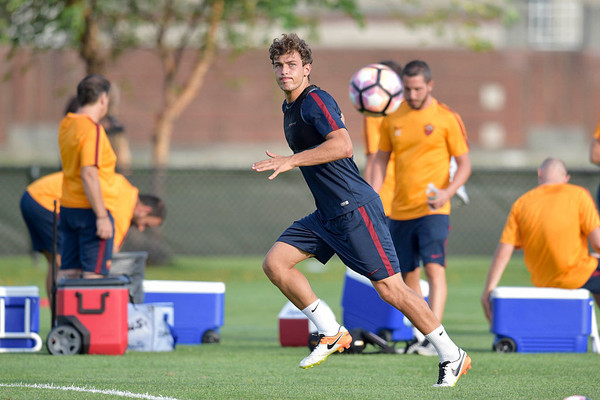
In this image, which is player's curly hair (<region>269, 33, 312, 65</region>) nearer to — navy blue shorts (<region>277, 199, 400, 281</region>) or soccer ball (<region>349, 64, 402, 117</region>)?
navy blue shorts (<region>277, 199, 400, 281</region>)

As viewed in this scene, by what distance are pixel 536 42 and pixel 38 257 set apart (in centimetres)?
3459

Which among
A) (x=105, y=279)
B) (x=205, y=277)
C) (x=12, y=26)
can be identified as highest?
(x=12, y=26)

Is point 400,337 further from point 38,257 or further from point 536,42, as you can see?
point 536,42

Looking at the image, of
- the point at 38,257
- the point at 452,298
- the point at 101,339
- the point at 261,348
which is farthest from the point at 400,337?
the point at 38,257

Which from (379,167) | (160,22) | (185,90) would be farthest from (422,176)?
(160,22)

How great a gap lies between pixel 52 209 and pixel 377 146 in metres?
3.22

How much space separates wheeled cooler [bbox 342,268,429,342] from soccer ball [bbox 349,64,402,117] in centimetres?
153

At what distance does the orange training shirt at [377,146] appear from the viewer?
366 inches

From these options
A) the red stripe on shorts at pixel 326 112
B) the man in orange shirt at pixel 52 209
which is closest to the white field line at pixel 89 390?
the red stripe on shorts at pixel 326 112

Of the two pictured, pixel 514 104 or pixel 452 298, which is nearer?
pixel 452 298

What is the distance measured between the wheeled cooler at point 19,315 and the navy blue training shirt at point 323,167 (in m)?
3.31

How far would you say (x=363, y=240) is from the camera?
6.36m

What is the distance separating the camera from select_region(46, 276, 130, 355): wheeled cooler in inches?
324

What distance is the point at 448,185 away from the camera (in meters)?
8.73
